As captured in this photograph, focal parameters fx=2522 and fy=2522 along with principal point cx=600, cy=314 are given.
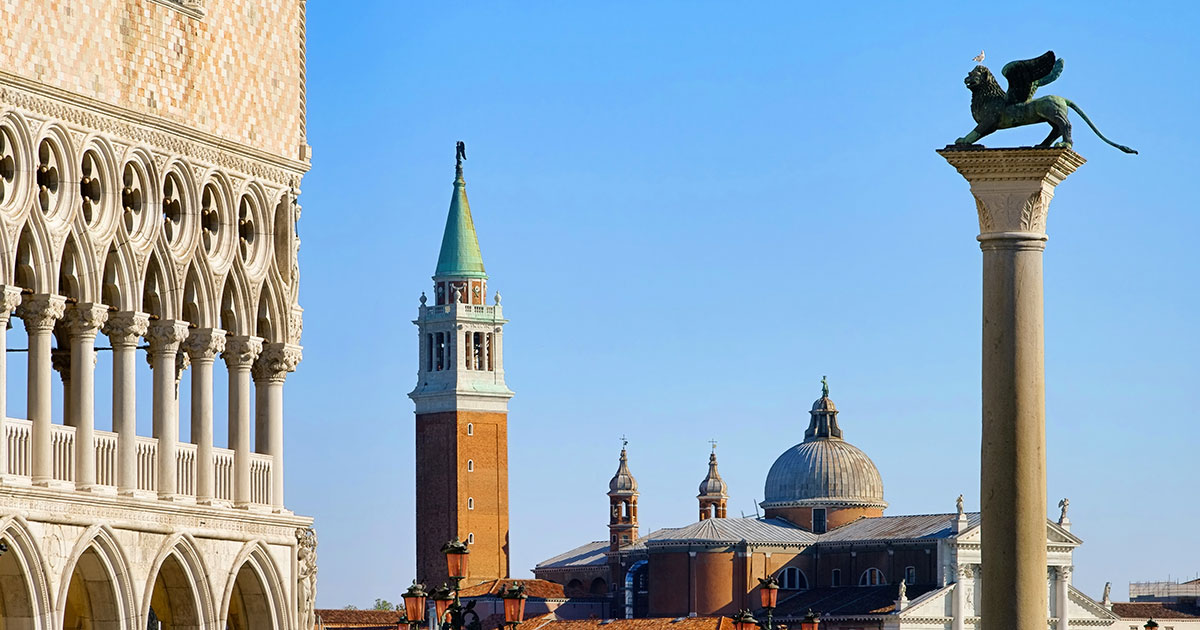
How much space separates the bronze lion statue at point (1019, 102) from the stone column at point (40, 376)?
28.1 ft

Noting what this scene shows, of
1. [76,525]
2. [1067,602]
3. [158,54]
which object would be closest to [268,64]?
[158,54]

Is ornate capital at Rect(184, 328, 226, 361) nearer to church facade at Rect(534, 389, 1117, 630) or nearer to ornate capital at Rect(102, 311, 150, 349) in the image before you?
ornate capital at Rect(102, 311, 150, 349)

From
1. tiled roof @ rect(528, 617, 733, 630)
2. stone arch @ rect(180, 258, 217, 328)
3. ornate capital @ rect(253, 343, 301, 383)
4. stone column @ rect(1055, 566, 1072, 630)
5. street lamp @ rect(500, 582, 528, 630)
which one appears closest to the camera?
stone arch @ rect(180, 258, 217, 328)

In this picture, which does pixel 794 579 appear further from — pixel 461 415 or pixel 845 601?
pixel 461 415

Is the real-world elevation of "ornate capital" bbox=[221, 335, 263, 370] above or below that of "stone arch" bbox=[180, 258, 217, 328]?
below

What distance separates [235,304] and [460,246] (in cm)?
8944

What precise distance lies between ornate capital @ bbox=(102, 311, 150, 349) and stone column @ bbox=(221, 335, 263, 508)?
180 centimetres

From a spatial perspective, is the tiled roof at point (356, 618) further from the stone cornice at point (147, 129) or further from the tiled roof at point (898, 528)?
the stone cornice at point (147, 129)

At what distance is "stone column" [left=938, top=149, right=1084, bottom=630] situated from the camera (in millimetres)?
15891

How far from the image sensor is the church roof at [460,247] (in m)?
113

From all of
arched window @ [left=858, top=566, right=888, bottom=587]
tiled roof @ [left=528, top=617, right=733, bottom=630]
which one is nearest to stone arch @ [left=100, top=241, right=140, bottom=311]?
tiled roof @ [left=528, top=617, right=733, bottom=630]

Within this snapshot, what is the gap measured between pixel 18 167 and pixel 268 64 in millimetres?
4347

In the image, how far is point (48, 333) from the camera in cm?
2125

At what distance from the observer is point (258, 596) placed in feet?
Answer: 79.4
